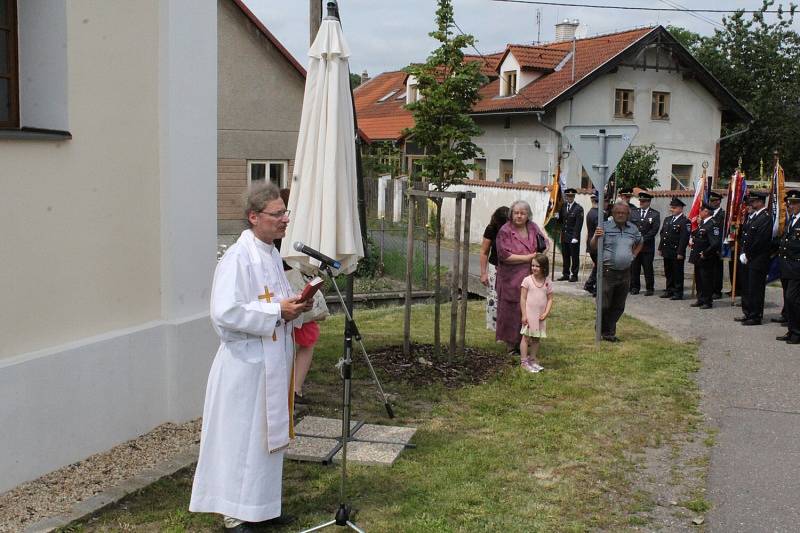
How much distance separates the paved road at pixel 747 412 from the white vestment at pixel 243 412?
276cm

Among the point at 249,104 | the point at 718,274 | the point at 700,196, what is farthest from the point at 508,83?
the point at 718,274

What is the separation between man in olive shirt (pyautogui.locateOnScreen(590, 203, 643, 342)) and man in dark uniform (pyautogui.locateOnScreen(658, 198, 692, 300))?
15.9 feet

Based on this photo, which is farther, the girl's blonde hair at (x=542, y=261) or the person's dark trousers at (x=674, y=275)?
the person's dark trousers at (x=674, y=275)

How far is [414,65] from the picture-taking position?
36.3ft

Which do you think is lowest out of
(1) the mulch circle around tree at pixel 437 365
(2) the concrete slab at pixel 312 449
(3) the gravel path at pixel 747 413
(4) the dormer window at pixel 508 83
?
(3) the gravel path at pixel 747 413

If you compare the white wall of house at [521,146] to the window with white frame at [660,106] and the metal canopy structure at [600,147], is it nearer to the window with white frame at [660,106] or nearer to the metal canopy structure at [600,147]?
the window with white frame at [660,106]

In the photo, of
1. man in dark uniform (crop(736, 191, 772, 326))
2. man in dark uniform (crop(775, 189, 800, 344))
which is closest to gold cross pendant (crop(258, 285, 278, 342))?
man in dark uniform (crop(775, 189, 800, 344))

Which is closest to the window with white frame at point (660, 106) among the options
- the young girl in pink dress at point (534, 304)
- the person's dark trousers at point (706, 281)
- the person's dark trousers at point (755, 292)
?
the person's dark trousers at point (706, 281)

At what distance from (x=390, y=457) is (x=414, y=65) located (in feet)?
19.6

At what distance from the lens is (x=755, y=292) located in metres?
13.6

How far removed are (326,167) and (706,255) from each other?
10042 millimetres

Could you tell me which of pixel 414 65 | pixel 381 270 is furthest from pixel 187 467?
pixel 381 270

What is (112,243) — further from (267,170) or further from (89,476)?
(267,170)

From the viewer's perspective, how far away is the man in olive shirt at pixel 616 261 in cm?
1158
